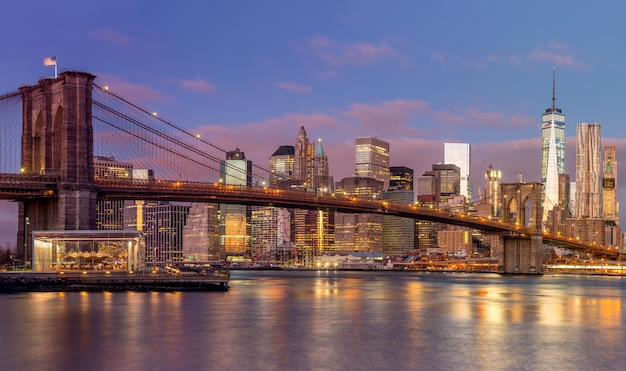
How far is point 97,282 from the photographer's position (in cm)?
6306

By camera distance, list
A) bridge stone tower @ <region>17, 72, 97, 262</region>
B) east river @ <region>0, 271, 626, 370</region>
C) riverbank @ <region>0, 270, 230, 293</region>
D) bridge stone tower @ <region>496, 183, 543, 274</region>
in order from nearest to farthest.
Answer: east river @ <region>0, 271, 626, 370</region> < riverbank @ <region>0, 270, 230, 293</region> < bridge stone tower @ <region>17, 72, 97, 262</region> < bridge stone tower @ <region>496, 183, 543, 274</region>

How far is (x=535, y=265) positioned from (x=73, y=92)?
85.1 metres

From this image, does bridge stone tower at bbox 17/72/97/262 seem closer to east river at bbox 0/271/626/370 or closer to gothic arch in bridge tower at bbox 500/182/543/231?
east river at bbox 0/271/626/370

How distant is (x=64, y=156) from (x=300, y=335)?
4253 cm

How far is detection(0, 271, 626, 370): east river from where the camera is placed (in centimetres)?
2716

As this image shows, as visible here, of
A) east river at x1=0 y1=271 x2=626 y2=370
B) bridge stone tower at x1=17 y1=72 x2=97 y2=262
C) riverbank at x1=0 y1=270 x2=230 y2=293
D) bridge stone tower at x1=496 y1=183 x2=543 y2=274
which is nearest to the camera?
east river at x1=0 y1=271 x2=626 y2=370

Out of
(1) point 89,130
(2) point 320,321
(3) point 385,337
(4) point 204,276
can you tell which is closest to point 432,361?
(3) point 385,337

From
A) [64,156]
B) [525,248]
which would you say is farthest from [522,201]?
[64,156]

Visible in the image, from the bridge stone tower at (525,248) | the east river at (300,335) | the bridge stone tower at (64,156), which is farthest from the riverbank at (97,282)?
the bridge stone tower at (525,248)

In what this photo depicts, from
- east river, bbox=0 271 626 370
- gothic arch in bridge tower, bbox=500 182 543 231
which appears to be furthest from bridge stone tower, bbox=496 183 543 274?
east river, bbox=0 271 626 370

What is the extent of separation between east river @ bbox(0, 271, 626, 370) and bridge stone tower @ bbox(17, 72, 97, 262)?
16058 mm

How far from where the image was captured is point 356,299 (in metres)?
58.7

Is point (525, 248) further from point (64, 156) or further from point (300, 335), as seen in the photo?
point (300, 335)

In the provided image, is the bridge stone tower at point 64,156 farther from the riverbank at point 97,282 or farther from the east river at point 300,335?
the east river at point 300,335
